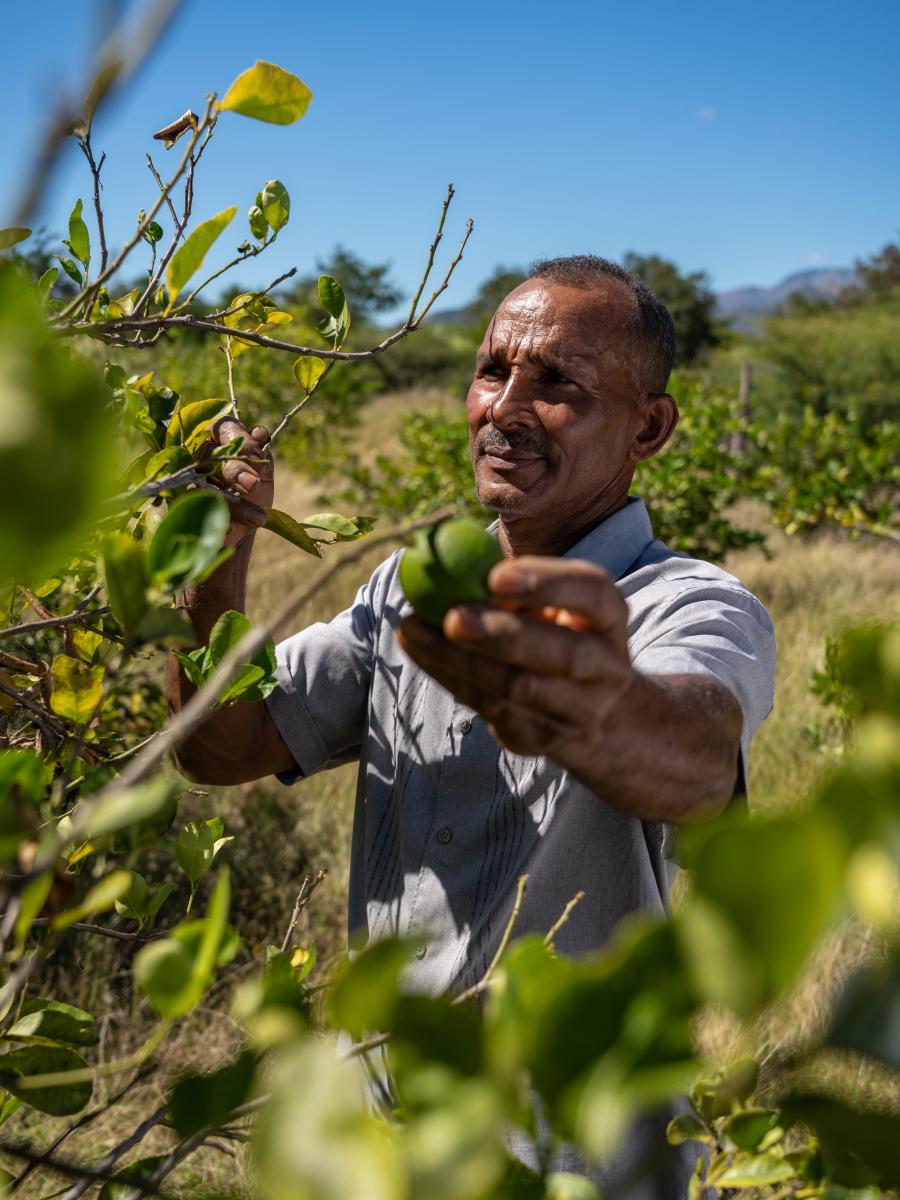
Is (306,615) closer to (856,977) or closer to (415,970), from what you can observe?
(415,970)

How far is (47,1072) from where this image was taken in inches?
23.9

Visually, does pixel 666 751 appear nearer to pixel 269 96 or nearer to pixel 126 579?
pixel 126 579

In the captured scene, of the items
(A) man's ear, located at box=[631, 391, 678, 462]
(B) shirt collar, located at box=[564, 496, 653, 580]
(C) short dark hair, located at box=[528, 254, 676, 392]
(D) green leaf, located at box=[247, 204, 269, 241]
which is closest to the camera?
(D) green leaf, located at box=[247, 204, 269, 241]

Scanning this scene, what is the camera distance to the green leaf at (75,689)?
0.77 meters

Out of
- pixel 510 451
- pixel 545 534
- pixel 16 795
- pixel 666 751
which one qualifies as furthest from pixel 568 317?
pixel 16 795

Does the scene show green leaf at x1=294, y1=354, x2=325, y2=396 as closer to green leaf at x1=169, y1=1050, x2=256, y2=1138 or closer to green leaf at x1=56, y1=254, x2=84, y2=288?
green leaf at x1=56, y1=254, x2=84, y2=288

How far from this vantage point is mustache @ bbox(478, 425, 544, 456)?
161 cm

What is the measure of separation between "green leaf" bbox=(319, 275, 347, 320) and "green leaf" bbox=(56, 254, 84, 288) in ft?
0.89

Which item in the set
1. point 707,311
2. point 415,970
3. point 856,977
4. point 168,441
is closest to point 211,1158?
point 415,970

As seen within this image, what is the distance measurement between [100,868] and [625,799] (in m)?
0.41

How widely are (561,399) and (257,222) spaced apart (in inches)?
25.5

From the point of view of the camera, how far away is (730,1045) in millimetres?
2475

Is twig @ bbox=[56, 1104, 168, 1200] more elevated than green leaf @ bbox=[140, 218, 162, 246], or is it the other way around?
green leaf @ bbox=[140, 218, 162, 246]

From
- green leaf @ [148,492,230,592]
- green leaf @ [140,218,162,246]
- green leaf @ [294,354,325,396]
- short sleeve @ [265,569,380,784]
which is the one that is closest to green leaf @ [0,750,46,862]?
green leaf @ [148,492,230,592]
